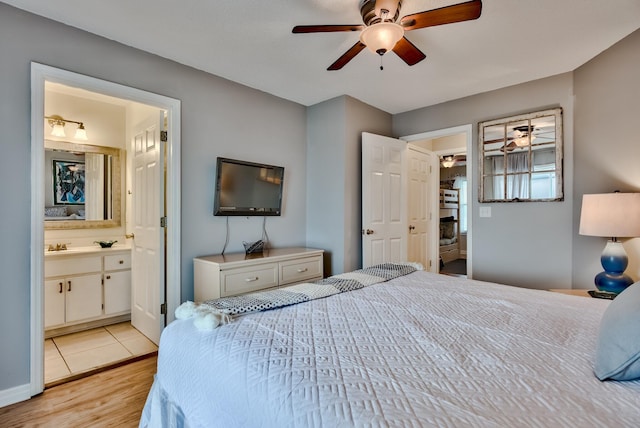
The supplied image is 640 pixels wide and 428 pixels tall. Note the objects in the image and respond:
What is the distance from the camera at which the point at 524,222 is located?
3.17m

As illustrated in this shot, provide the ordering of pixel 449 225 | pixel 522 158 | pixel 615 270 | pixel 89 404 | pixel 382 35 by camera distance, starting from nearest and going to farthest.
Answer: pixel 382 35
pixel 89 404
pixel 615 270
pixel 522 158
pixel 449 225

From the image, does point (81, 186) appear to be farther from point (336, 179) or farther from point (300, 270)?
point (336, 179)

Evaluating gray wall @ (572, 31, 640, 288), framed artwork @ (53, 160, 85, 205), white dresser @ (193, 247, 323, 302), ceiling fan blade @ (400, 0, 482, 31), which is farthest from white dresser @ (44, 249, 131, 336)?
gray wall @ (572, 31, 640, 288)

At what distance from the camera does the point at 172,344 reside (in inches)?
50.3

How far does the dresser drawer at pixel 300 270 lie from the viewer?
2.98 metres

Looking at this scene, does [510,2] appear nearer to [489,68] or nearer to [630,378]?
[489,68]

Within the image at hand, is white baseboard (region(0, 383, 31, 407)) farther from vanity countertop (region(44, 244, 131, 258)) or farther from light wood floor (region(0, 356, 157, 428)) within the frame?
vanity countertop (region(44, 244, 131, 258))

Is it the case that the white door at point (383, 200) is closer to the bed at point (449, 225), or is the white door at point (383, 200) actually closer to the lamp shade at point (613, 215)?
the lamp shade at point (613, 215)

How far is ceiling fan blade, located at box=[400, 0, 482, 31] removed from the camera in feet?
5.16

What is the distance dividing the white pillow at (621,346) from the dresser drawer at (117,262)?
3.81m

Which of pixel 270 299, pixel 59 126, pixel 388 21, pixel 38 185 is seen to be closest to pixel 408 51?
pixel 388 21

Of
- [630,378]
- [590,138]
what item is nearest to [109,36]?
[630,378]

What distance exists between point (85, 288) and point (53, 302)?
0.26 meters

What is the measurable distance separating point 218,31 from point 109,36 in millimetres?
842
